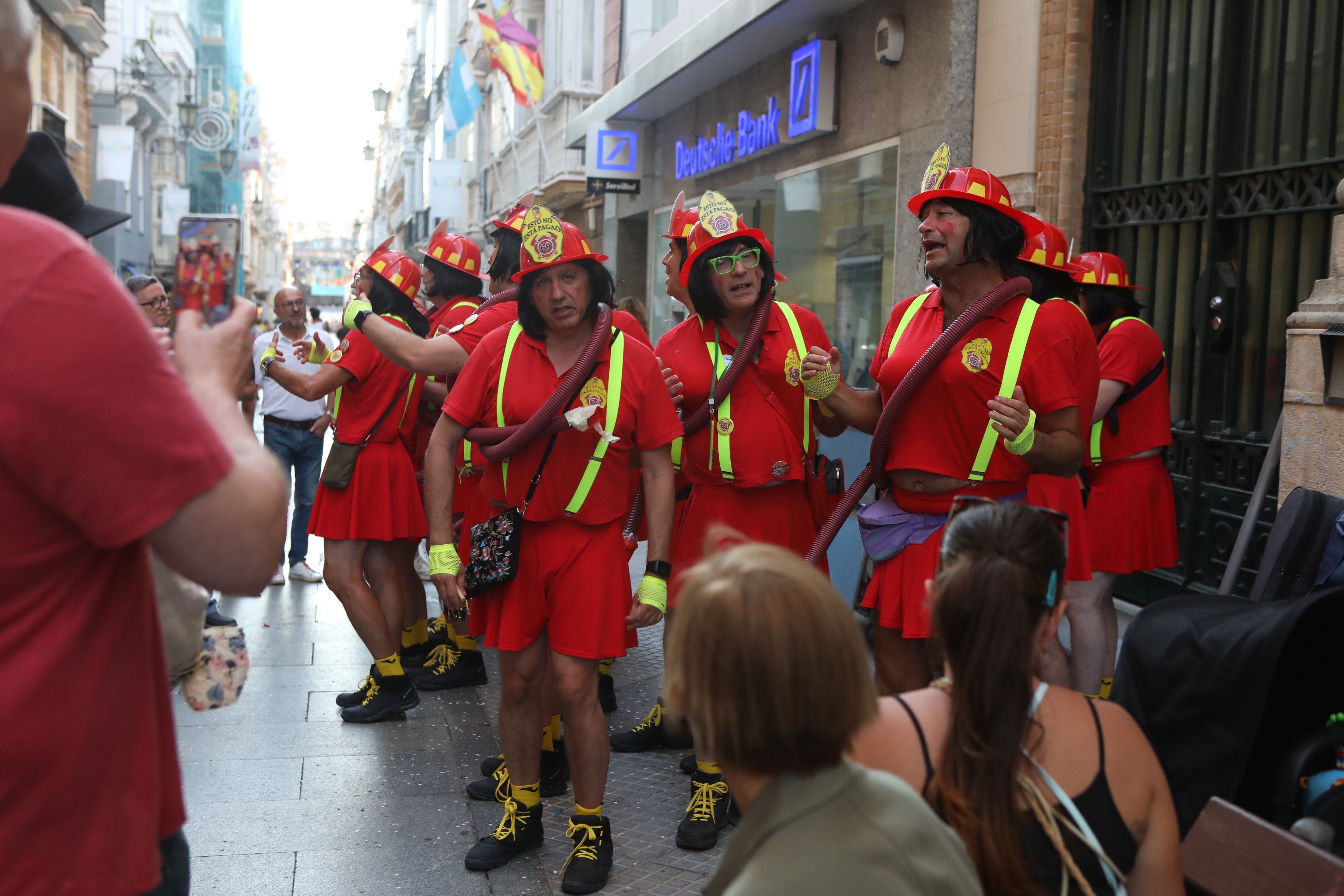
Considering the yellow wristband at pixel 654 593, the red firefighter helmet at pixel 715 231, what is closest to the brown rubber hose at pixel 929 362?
the yellow wristband at pixel 654 593

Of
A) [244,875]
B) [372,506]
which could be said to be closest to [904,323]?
[244,875]

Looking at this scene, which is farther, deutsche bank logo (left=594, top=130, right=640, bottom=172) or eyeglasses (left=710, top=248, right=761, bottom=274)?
deutsche bank logo (left=594, top=130, right=640, bottom=172)

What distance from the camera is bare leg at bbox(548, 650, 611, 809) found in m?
3.87

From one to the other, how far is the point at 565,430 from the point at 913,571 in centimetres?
121

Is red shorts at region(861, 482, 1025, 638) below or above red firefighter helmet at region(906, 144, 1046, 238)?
below

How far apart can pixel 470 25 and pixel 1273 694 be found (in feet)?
98.6

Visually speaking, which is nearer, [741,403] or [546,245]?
[546,245]

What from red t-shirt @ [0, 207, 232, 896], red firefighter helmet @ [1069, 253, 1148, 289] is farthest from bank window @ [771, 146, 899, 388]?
red t-shirt @ [0, 207, 232, 896]

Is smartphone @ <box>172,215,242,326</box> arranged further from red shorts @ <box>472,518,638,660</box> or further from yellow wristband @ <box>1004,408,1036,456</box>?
yellow wristband @ <box>1004,408,1036,456</box>

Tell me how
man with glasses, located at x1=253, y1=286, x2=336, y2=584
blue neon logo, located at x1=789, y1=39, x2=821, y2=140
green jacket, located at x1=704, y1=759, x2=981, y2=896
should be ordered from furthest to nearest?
blue neon logo, located at x1=789, y1=39, x2=821, y2=140 < man with glasses, located at x1=253, y1=286, x2=336, y2=584 < green jacket, located at x1=704, y1=759, x2=981, y2=896

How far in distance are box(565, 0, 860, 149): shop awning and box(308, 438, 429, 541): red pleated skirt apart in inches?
231

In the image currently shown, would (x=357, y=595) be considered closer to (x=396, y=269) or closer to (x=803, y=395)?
(x=396, y=269)

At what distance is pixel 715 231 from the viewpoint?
14.8 feet

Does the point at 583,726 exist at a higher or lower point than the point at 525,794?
higher
